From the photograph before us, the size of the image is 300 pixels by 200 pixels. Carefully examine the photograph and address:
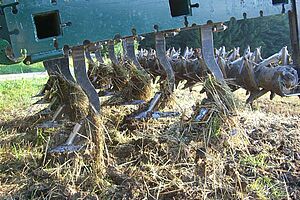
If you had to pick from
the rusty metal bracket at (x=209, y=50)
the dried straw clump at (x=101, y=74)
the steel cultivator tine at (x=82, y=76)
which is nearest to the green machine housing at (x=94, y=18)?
the rusty metal bracket at (x=209, y=50)

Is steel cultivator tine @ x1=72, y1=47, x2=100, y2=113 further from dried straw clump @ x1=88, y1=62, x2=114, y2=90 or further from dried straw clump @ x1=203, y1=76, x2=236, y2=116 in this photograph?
dried straw clump @ x1=88, y1=62, x2=114, y2=90

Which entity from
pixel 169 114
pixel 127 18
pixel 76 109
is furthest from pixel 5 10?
pixel 169 114

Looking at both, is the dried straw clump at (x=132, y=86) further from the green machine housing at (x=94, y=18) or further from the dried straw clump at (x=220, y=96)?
the green machine housing at (x=94, y=18)

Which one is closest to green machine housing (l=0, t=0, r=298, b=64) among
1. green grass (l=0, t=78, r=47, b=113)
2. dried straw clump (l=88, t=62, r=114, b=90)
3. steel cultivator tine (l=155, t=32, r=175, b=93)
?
steel cultivator tine (l=155, t=32, r=175, b=93)

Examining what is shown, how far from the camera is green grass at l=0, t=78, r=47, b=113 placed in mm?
7785

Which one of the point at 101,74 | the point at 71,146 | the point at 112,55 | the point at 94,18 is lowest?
the point at 71,146

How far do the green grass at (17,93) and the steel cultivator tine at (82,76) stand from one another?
13.7ft

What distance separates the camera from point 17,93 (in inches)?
358

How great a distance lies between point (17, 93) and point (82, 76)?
19.7ft

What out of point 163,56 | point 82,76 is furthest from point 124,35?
point 163,56

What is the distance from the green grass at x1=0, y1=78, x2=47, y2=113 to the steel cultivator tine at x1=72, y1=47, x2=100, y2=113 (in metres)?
4.18

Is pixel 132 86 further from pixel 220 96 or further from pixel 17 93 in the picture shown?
pixel 17 93

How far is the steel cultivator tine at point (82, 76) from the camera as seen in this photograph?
11.4 feet

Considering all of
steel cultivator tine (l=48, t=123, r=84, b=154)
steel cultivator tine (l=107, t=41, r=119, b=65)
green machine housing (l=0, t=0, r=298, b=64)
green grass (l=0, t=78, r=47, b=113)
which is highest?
green machine housing (l=0, t=0, r=298, b=64)
